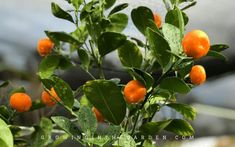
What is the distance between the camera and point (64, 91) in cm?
65

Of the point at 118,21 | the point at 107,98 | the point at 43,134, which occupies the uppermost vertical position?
the point at 118,21

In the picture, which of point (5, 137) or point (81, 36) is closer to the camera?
point (5, 137)

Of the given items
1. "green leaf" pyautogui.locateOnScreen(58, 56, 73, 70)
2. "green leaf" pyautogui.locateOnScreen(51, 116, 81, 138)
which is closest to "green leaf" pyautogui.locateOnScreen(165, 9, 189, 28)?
"green leaf" pyautogui.locateOnScreen(51, 116, 81, 138)

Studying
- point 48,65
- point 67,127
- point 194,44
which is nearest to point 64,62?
point 48,65

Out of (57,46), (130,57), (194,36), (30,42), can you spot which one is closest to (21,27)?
(30,42)

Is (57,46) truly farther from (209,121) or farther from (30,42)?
(209,121)

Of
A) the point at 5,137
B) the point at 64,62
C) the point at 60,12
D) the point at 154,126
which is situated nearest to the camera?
the point at 5,137

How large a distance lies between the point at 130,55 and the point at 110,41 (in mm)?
41

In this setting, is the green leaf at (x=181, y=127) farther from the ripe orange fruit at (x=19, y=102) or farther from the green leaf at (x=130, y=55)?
the ripe orange fruit at (x=19, y=102)

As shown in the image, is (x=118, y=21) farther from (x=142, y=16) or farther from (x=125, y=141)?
(x=125, y=141)

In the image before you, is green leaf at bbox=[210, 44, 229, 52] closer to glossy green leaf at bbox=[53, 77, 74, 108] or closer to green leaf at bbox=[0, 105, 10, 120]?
glossy green leaf at bbox=[53, 77, 74, 108]

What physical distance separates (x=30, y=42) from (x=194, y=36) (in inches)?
32.6

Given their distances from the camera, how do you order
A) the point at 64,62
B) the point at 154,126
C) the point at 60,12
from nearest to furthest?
the point at 154,126 → the point at 60,12 → the point at 64,62

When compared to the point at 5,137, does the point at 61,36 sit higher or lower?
higher
